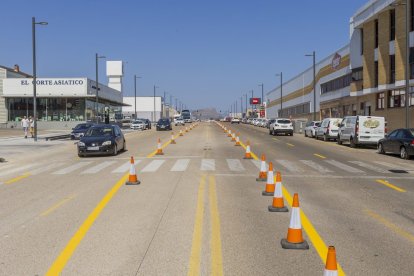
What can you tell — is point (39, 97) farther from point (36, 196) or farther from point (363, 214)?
point (363, 214)

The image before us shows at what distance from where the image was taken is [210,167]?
1667 centimetres

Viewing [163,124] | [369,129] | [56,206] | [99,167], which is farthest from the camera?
[163,124]

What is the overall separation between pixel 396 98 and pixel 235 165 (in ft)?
94.6

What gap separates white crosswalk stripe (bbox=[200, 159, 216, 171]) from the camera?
16328 millimetres

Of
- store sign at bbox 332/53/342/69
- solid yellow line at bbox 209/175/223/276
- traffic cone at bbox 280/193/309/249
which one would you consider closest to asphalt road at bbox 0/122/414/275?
solid yellow line at bbox 209/175/223/276

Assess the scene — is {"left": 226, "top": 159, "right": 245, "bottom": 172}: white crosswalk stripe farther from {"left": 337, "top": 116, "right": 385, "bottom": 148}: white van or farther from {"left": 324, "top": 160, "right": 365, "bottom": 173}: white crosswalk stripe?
{"left": 337, "top": 116, "right": 385, "bottom": 148}: white van

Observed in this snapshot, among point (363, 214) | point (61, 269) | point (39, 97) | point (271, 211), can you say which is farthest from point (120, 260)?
point (39, 97)

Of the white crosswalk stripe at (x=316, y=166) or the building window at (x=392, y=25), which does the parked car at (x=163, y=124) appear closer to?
the building window at (x=392, y=25)

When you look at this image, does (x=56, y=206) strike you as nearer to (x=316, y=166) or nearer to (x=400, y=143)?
(x=316, y=166)

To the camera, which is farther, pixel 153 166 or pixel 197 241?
pixel 153 166

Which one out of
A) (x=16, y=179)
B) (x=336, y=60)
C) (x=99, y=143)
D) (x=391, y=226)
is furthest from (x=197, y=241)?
(x=336, y=60)

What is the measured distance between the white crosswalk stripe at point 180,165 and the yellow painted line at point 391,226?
313 inches

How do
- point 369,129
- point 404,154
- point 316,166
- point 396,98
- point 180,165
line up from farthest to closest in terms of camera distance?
point 396,98 → point 369,129 → point 404,154 → point 180,165 → point 316,166

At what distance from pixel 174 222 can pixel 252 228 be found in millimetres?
1317
